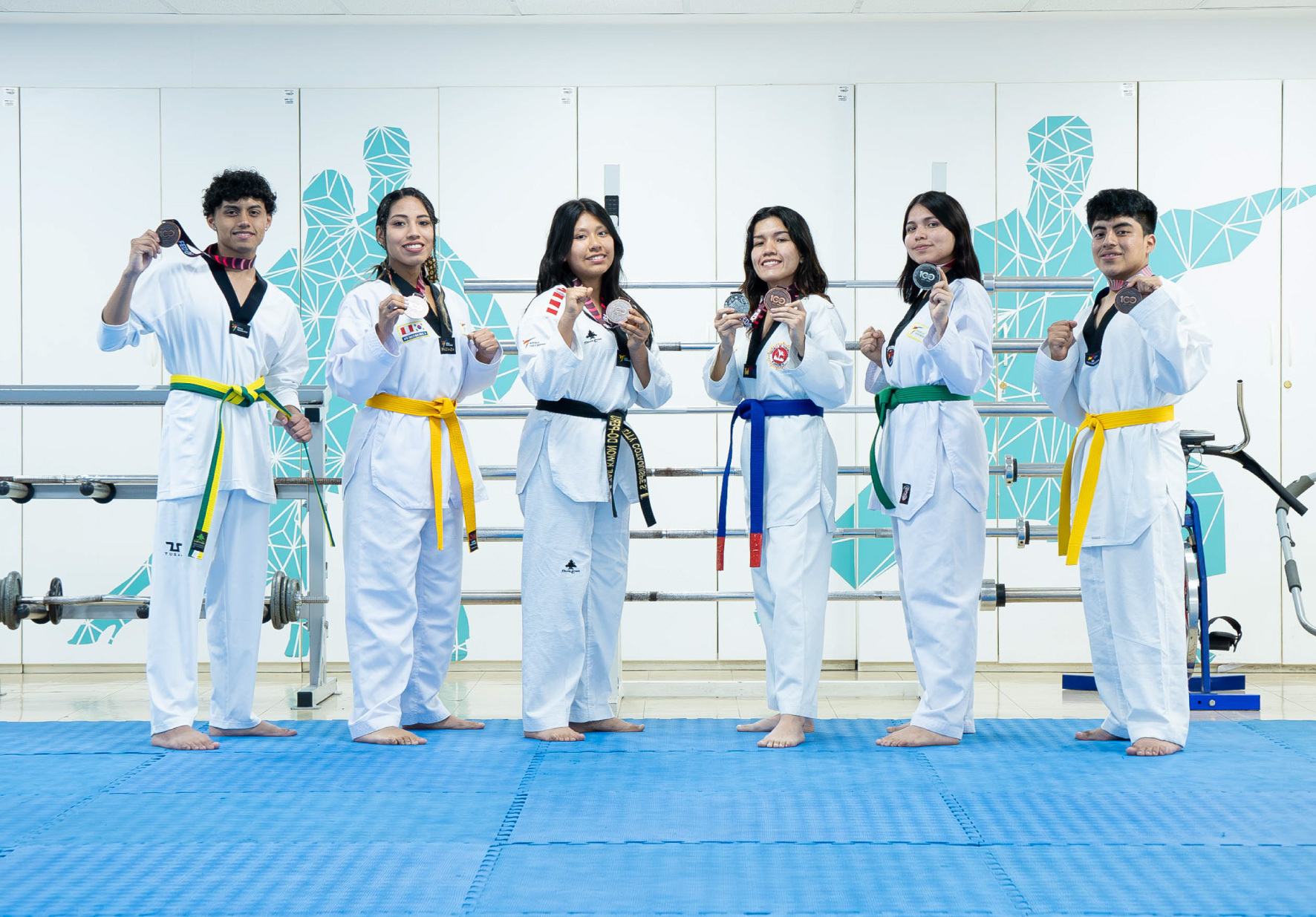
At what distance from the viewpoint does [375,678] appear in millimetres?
3012

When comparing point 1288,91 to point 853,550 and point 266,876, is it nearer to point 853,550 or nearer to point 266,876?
point 853,550

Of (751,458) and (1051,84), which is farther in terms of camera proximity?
(1051,84)

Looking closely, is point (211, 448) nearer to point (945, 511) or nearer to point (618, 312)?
point (618, 312)

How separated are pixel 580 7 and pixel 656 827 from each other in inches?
148

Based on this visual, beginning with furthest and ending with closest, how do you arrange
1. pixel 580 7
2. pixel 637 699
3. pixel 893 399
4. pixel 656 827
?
pixel 580 7
pixel 637 699
pixel 893 399
pixel 656 827

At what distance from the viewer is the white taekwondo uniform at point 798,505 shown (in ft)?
9.83

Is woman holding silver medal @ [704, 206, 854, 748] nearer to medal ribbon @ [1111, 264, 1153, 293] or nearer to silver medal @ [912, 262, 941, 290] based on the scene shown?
silver medal @ [912, 262, 941, 290]

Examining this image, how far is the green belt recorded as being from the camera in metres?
3.00

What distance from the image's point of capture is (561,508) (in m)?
3.05

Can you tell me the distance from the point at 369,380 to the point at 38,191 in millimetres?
2859

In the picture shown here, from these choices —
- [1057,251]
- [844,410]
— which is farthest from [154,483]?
[1057,251]

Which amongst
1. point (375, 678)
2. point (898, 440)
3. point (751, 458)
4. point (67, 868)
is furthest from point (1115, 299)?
point (67, 868)

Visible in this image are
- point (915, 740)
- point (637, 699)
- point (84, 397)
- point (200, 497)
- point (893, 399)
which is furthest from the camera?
point (637, 699)

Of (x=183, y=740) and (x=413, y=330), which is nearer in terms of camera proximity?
(x=183, y=740)
